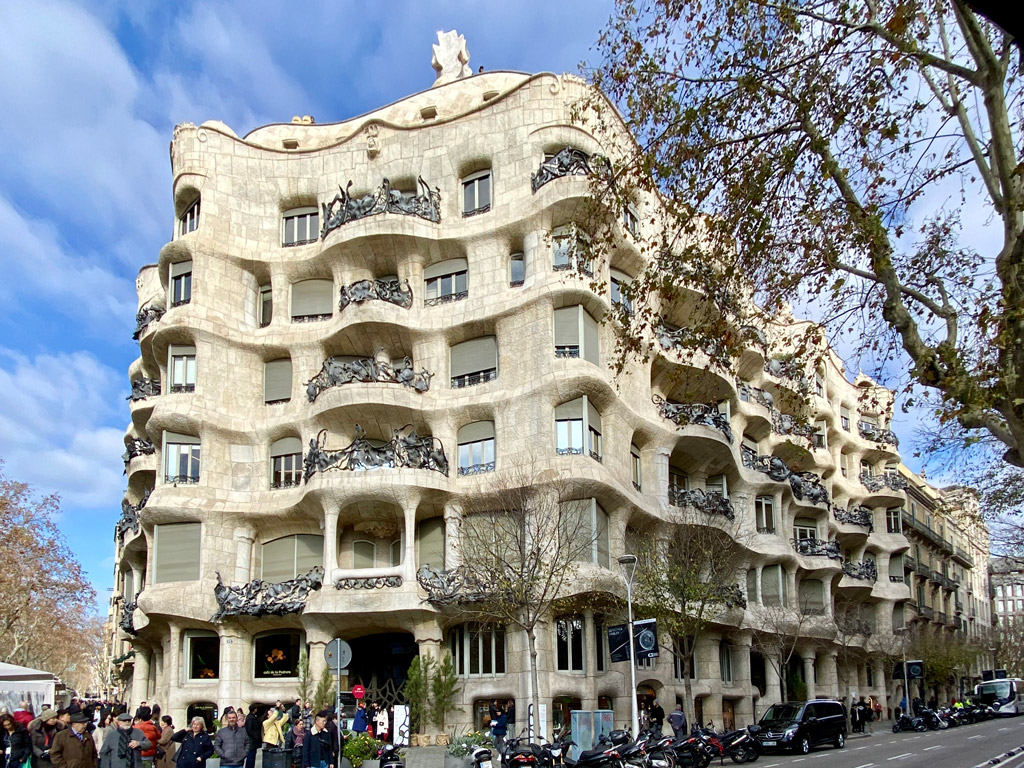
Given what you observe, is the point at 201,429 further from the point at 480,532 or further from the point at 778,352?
the point at 778,352

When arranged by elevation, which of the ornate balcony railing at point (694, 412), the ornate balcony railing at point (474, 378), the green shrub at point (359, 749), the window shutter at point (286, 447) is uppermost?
the ornate balcony railing at point (474, 378)

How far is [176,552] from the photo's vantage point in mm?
34531

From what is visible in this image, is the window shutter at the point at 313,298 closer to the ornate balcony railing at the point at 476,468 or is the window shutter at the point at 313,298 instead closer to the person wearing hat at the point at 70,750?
the ornate balcony railing at the point at 476,468

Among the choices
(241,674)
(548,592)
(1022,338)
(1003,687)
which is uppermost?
(1022,338)

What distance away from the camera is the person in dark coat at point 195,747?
16109 mm

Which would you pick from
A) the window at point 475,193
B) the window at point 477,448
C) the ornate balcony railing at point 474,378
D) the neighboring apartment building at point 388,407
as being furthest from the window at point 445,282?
the window at point 477,448

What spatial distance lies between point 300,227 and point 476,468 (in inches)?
480

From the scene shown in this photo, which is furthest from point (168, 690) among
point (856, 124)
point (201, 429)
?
point (856, 124)

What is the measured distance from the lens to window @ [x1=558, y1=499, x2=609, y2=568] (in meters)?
29.5

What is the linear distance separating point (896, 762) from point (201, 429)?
24175mm

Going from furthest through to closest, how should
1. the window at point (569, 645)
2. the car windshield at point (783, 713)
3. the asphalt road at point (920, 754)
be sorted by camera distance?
the window at point (569, 645) < the car windshield at point (783, 713) < the asphalt road at point (920, 754)

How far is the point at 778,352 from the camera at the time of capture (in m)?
51.3

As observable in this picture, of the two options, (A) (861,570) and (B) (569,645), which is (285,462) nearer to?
(B) (569,645)

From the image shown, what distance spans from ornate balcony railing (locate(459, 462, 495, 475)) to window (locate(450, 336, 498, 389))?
112 inches
